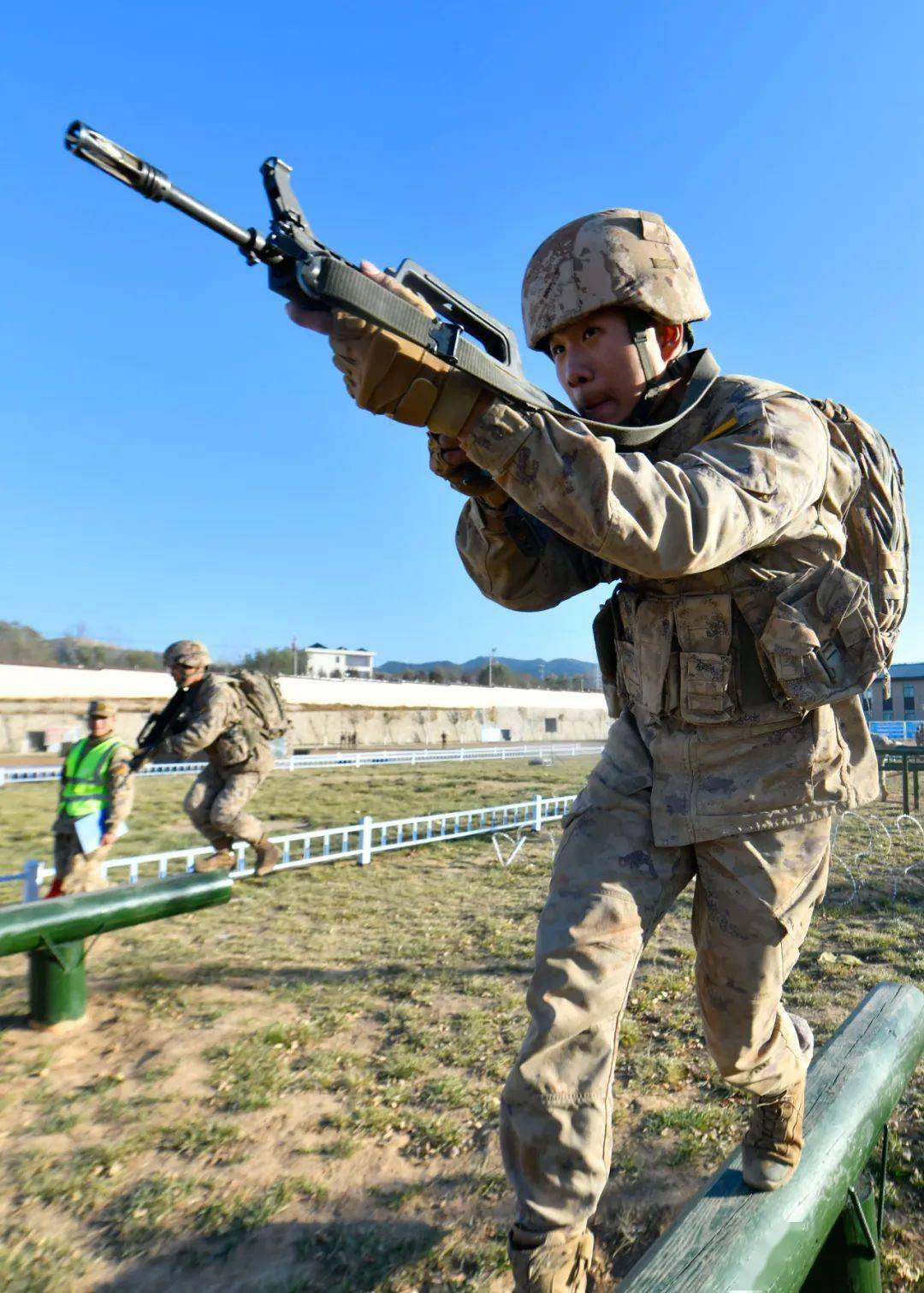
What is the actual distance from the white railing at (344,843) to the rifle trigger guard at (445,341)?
5.78 meters

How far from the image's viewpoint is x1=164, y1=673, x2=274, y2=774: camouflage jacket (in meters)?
7.27

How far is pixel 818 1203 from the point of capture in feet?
7.30

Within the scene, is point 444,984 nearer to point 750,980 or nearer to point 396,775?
point 750,980

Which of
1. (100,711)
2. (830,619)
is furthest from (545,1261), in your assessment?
(100,711)

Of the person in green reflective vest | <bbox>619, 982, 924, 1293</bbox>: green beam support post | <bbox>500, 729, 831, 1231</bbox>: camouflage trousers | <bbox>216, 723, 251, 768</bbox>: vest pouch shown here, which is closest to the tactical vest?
<bbox>500, 729, 831, 1231</bbox>: camouflage trousers

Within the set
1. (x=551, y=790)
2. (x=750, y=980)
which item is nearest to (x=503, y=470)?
(x=750, y=980)

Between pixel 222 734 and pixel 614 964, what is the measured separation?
624cm

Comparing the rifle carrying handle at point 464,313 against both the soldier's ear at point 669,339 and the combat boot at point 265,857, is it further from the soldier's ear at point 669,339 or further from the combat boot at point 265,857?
the combat boot at point 265,857

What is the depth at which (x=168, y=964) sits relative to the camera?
613 cm

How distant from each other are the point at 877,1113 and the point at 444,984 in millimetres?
3320

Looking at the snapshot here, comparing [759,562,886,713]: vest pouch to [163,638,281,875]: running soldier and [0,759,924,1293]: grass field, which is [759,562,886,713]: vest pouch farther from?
[163,638,281,875]: running soldier

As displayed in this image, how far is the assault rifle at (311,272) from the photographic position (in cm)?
165

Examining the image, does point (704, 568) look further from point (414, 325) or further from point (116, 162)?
point (116, 162)

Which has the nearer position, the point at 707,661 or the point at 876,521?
the point at 707,661
